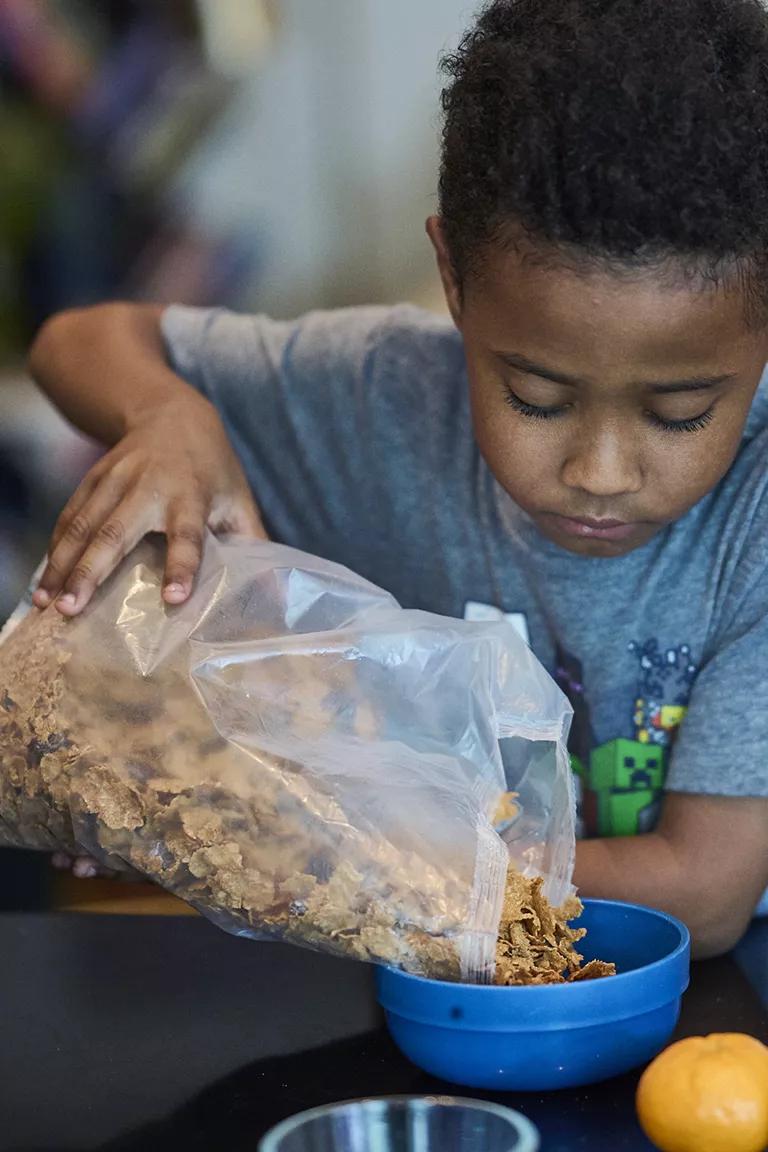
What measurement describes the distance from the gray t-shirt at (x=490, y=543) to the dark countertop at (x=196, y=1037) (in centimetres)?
15

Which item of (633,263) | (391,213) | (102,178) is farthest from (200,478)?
(391,213)

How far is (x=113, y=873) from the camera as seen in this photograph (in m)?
0.93

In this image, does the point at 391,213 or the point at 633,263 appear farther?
the point at 391,213

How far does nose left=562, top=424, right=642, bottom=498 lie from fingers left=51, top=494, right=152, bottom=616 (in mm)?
232

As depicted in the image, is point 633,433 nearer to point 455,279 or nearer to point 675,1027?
point 455,279

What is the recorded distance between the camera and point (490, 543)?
1.06 m

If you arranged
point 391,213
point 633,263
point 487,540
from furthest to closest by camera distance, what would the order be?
point 391,213, point 487,540, point 633,263

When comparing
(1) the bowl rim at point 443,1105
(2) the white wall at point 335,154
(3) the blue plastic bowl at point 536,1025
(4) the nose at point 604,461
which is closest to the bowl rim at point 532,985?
(3) the blue plastic bowl at point 536,1025

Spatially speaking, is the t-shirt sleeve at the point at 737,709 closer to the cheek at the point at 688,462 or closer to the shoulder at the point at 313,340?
the cheek at the point at 688,462

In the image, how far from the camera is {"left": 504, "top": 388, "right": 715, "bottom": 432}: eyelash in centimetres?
79

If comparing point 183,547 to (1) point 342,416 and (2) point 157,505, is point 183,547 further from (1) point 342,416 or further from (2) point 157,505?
(1) point 342,416

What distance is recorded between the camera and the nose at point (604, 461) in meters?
0.78

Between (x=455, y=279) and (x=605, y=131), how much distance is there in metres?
0.19

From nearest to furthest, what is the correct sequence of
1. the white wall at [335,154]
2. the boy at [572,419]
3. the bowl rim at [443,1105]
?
the bowl rim at [443,1105] → the boy at [572,419] → the white wall at [335,154]
